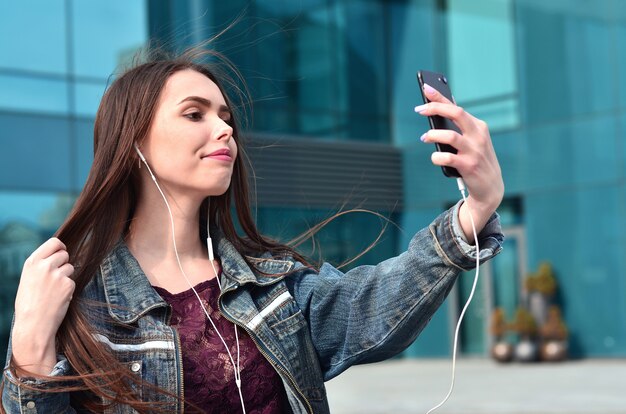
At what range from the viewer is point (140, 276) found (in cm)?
234

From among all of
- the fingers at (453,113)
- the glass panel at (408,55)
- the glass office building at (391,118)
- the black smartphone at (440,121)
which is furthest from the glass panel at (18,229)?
the fingers at (453,113)

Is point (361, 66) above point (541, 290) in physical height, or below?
above

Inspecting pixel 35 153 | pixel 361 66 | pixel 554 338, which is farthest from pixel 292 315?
pixel 361 66

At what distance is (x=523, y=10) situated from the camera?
1608 cm

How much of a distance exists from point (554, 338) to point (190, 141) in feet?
44.2

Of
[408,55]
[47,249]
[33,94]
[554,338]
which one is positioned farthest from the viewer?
[408,55]

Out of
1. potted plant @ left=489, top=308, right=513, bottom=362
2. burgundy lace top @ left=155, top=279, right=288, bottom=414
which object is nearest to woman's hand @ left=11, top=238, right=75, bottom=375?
burgundy lace top @ left=155, top=279, right=288, bottom=414

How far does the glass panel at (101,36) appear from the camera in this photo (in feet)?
40.9

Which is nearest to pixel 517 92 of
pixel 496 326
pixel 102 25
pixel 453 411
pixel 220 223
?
pixel 496 326

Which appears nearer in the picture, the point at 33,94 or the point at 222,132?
the point at 222,132

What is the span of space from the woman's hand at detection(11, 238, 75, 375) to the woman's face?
0.40 metres

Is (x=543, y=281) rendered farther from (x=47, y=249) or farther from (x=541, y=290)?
(x=47, y=249)

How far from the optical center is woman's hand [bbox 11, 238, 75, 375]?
2.02 meters

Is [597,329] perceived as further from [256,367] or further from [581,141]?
[256,367]
